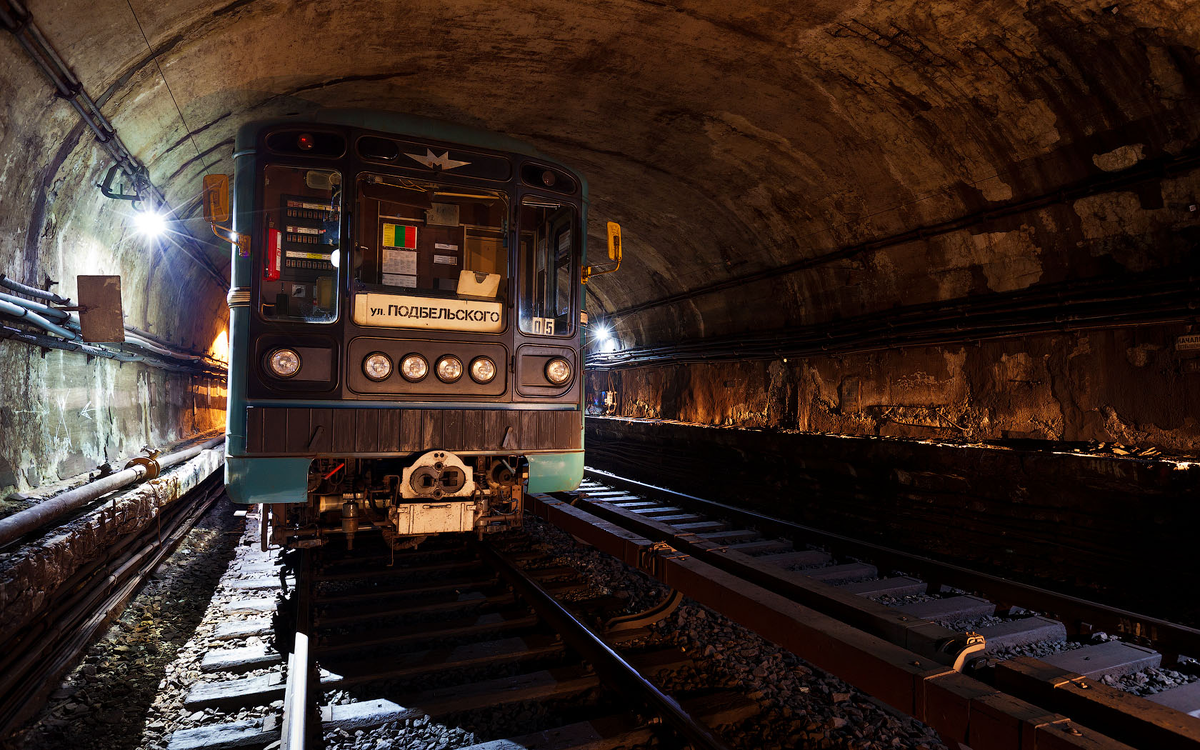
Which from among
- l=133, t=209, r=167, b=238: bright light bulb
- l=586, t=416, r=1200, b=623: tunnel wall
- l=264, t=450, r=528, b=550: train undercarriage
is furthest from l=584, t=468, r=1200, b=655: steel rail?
l=133, t=209, r=167, b=238: bright light bulb

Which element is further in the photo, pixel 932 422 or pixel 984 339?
pixel 932 422

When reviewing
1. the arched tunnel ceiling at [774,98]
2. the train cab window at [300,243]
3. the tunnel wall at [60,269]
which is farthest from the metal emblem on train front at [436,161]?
the tunnel wall at [60,269]

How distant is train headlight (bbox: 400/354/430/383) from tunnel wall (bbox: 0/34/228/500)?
312 centimetres

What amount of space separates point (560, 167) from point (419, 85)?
3.07 m

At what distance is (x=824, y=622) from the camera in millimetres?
3805

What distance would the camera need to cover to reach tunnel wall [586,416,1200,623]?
216 inches

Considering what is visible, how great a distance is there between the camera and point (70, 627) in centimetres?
449

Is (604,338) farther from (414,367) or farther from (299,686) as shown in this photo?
(299,686)

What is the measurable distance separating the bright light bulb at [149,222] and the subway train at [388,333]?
3357 millimetres

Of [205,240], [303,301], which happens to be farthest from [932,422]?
[205,240]

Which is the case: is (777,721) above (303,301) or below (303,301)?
below

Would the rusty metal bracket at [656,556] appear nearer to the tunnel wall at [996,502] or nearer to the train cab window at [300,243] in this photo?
the train cab window at [300,243]

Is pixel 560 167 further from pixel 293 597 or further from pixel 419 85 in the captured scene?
pixel 293 597

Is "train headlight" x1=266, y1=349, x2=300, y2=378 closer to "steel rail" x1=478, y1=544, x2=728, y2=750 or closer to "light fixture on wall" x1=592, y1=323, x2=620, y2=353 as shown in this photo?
"steel rail" x1=478, y1=544, x2=728, y2=750
